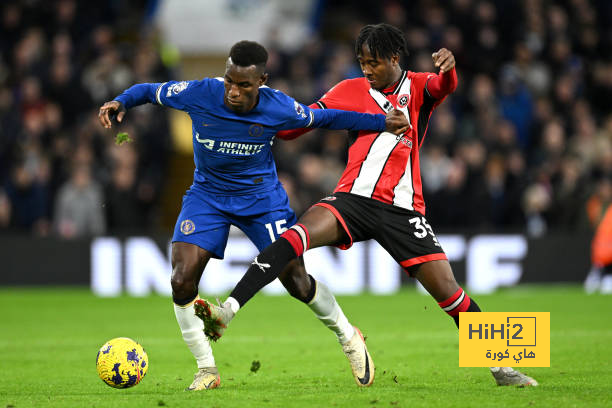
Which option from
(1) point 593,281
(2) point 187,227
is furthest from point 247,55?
(1) point 593,281

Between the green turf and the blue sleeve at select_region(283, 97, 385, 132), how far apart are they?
129 centimetres

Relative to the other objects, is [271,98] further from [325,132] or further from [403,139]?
[325,132]

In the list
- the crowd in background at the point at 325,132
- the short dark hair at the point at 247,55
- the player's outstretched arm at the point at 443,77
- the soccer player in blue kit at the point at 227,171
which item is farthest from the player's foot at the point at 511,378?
the crowd in background at the point at 325,132

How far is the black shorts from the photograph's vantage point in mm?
6324

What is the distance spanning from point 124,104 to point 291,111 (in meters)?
1.11

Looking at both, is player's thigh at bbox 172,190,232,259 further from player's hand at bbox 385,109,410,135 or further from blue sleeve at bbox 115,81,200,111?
player's hand at bbox 385,109,410,135

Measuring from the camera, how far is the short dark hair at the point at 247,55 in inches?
238

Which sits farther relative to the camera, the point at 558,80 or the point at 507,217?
the point at 558,80

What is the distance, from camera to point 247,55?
6.04m

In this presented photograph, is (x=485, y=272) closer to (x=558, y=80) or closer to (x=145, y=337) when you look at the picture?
(x=558, y=80)

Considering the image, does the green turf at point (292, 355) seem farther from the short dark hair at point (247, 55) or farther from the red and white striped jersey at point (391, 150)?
the short dark hair at point (247, 55)

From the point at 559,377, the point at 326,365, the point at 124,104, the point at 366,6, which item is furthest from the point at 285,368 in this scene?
the point at 366,6

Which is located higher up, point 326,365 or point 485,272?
point 326,365

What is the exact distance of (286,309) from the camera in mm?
13258
